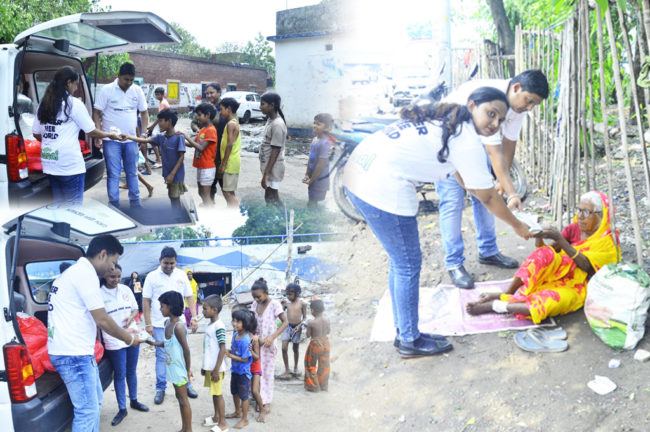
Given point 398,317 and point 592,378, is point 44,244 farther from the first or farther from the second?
point 592,378

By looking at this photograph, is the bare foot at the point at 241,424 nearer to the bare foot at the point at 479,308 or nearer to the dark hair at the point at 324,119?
the bare foot at the point at 479,308

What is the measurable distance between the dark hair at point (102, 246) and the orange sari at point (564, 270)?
2253mm

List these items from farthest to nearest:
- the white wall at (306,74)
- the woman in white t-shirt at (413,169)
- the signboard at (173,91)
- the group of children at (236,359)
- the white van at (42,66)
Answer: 1. the white wall at (306,74)
2. the signboard at (173,91)
3. the group of children at (236,359)
4. the white van at (42,66)
5. the woman in white t-shirt at (413,169)

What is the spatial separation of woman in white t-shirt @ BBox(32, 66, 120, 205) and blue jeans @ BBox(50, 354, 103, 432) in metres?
1.34

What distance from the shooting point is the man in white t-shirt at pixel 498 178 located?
9.90 ft

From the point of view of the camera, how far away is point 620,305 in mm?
2666

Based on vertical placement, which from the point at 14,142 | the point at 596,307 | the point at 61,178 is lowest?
the point at 596,307

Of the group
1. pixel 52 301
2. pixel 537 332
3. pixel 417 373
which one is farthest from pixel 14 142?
pixel 537 332

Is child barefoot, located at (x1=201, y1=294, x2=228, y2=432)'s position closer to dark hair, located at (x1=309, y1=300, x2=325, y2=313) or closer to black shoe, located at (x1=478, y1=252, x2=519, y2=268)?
dark hair, located at (x1=309, y1=300, x2=325, y2=313)

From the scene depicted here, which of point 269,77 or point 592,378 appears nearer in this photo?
point 592,378

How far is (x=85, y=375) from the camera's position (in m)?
2.85

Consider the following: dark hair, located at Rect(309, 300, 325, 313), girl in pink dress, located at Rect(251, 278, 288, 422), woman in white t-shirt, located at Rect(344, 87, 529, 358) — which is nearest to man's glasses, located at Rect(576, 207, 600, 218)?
woman in white t-shirt, located at Rect(344, 87, 529, 358)

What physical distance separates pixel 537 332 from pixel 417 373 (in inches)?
26.8

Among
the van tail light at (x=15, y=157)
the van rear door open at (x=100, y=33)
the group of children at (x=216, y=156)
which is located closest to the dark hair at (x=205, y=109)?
the group of children at (x=216, y=156)
